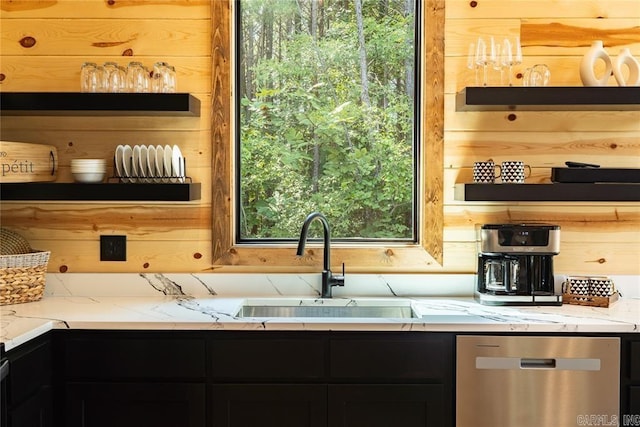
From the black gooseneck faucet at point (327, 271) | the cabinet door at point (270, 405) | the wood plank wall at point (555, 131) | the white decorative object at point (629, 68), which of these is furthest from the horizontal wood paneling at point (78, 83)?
the white decorative object at point (629, 68)

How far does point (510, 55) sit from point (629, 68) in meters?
0.48

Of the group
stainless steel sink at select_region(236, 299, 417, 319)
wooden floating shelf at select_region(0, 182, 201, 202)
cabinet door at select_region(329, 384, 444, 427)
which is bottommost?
cabinet door at select_region(329, 384, 444, 427)

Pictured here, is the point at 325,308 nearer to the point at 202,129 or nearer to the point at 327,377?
the point at 327,377

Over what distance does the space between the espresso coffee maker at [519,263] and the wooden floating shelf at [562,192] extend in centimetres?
11

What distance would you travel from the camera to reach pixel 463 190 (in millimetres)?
2697

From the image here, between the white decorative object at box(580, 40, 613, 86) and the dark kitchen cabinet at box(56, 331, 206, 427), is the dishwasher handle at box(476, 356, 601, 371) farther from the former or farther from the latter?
the white decorative object at box(580, 40, 613, 86)

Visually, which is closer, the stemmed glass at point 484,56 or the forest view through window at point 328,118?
the stemmed glass at point 484,56

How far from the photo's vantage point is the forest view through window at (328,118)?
119 inches

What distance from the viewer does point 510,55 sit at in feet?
9.03

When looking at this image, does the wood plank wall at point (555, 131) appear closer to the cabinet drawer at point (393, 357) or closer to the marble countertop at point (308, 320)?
the marble countertop at point (308, 320)

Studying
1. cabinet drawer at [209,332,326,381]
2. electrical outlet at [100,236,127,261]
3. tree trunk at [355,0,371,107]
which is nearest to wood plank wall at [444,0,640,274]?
tree trunk at [355,0,371,107]

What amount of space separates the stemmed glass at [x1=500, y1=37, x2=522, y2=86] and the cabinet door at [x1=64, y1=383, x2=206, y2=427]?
1.74 m

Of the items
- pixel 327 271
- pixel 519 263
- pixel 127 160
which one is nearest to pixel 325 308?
pixel 327 271

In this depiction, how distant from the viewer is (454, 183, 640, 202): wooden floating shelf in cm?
266
